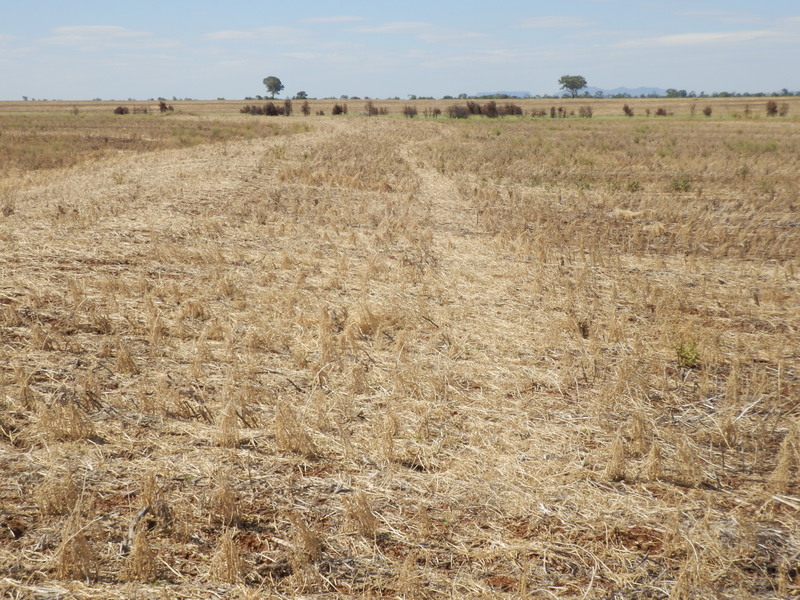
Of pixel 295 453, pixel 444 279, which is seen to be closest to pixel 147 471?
pixel 295 453

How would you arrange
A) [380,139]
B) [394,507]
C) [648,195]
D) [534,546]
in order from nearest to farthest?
[534,546] < [394,507] < [648,195] < [380,139]

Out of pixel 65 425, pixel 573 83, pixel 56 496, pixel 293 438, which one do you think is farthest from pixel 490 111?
pixel 573 83

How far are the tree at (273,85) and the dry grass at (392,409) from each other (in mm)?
173008

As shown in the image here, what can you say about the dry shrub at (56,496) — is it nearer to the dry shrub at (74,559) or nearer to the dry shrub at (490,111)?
the dry shrub at (74,559)

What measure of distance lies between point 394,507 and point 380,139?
104 ft

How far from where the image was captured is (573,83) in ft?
544

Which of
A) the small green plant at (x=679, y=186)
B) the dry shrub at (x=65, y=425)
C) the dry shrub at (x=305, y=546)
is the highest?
the small green plant at (x=679, y=186)

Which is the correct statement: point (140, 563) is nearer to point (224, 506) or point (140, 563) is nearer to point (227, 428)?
point (224, 506)

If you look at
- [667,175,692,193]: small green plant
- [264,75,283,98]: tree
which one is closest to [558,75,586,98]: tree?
[264,75,283,98]: tree

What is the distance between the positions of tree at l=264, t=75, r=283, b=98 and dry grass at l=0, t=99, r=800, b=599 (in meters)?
173

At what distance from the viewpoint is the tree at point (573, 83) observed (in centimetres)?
16425

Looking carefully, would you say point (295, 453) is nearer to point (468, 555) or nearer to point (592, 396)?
point (468, 555)

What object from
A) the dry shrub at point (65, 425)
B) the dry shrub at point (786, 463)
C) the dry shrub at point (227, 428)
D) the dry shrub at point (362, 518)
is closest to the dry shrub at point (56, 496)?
the dry shrub at point (65, 425)

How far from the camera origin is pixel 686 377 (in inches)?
242
